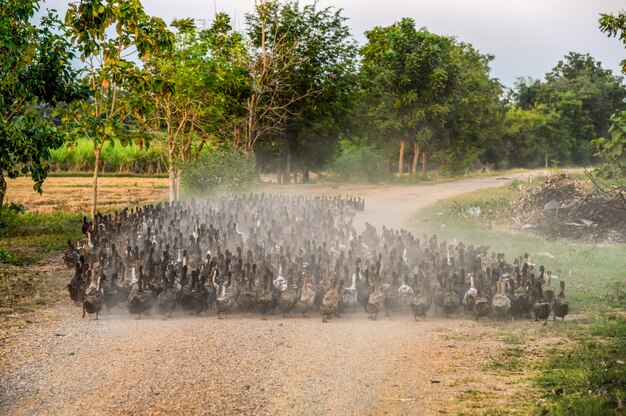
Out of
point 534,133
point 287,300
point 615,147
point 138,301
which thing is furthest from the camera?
point 534,133

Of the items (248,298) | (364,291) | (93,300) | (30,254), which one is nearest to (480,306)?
(364,291)

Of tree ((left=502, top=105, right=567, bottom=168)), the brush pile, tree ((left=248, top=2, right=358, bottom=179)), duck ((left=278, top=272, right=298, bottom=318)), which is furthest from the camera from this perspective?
tree ((left=502, top=105, right=567, bottom=168))

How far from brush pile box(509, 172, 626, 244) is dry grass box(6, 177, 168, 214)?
15101 millimetres

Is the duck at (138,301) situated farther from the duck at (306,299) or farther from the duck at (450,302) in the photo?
the duck at (450,302)

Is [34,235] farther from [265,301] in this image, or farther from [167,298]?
[265,301]

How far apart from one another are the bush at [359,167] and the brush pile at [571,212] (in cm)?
2238

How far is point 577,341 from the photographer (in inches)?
353

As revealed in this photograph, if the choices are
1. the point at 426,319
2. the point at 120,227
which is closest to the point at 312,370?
the point at 426,319

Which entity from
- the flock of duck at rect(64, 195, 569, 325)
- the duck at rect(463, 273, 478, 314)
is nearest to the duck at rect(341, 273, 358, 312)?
the flock of duck at rect(64, 195, 569, 325)

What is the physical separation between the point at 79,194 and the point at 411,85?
19.1 m

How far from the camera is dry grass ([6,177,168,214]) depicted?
26781mm

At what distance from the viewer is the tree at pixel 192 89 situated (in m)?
23.9

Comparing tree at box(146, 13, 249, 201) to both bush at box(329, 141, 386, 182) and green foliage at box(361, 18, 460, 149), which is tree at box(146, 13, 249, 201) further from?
bush at box(329, 141, 386, 182)

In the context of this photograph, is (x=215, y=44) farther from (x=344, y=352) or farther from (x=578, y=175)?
(x=344, y=352)
